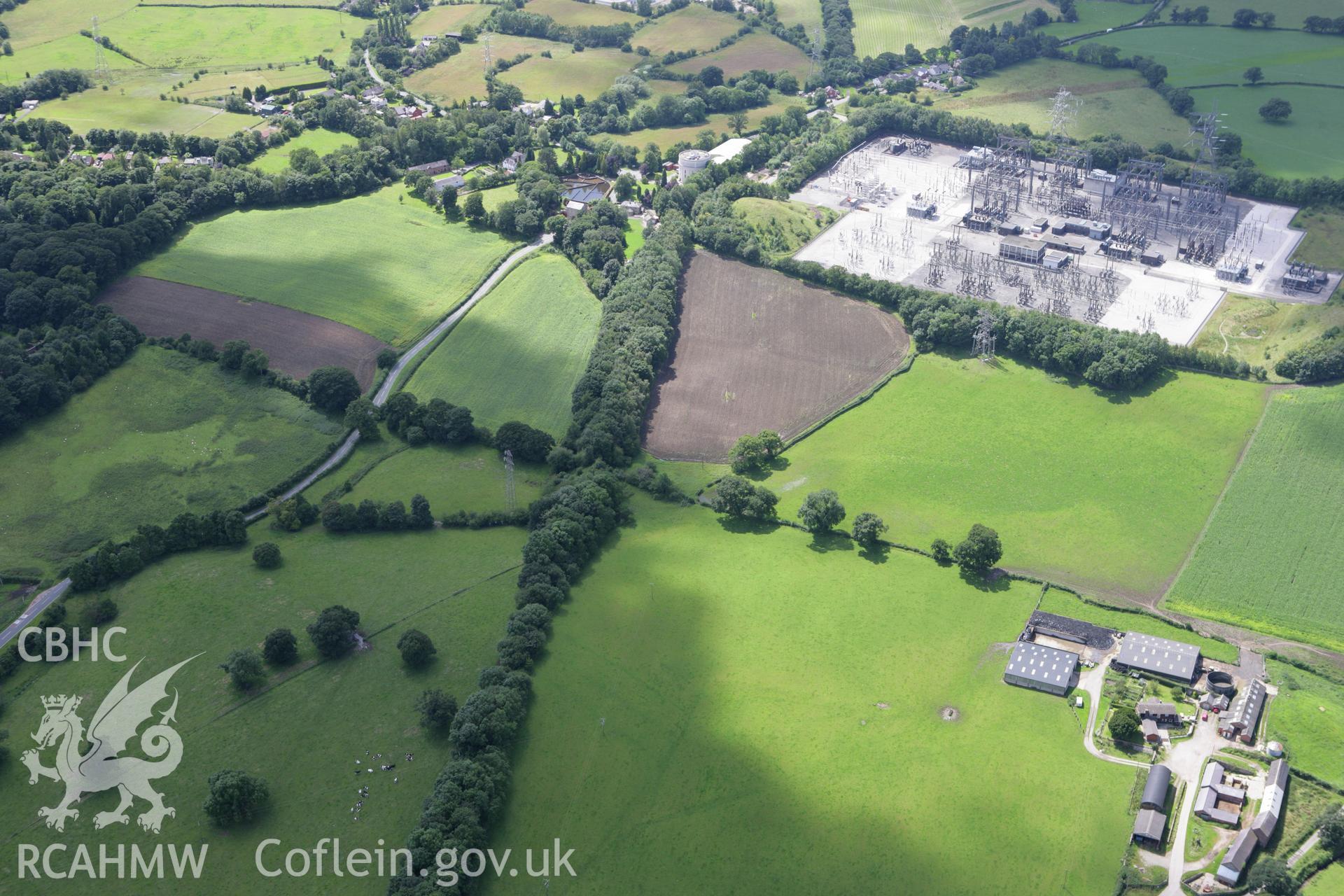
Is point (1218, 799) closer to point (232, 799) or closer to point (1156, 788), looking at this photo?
point (1156, 788)

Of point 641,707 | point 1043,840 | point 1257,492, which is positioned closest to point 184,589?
point 641,707

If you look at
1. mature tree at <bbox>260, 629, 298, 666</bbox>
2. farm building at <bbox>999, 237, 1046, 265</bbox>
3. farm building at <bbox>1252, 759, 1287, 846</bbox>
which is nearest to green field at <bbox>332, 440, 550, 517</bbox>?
mature tree at <bbox>260, 629, 298, 666</bbox>

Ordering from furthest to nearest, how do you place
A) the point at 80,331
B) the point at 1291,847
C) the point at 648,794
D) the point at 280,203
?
the point at 280,203 → the point at 80,331 → the point at 648,794 → the point at 1291,847

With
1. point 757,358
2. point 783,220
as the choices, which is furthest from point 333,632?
point 783,220

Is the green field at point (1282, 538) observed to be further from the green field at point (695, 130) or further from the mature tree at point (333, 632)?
the green field at point (695, 130)

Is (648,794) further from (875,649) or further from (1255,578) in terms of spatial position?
(1255,578)

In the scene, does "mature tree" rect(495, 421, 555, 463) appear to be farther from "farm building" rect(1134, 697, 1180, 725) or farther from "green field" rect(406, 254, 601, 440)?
"farm building" rect(1134, 697, 1180, 725)
